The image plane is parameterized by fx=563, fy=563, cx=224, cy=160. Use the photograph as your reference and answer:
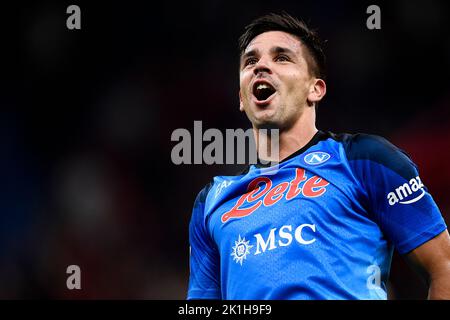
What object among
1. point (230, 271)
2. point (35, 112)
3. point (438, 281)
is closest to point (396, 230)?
point (438, 281)

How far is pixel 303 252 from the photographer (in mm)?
2295

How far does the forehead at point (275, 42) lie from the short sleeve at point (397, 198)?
79cm

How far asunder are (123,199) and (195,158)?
79 cm

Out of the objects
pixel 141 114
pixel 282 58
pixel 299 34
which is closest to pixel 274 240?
pixel 282 58

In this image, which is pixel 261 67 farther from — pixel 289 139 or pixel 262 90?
pixel 289 139

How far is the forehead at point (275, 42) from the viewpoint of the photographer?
2.94 m

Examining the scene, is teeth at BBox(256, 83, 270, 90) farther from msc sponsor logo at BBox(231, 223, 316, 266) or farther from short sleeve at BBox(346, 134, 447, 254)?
msc sponsor logo at BBox(231, 223, 316, 266)

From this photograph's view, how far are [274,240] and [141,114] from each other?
334 cm

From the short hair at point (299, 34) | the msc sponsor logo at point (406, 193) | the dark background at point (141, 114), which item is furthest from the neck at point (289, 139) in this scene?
the dark background at point (141, 114)

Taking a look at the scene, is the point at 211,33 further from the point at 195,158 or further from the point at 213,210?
the point at 213,210

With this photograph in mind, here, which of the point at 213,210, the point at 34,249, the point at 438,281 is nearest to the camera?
the point at 438,281

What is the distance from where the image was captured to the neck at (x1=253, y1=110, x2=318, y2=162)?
2.83 metres

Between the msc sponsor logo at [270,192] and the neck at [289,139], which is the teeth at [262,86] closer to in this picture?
the neck at [289,139]

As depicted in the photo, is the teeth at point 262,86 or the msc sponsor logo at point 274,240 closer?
the msc sponsor logo at point 274,240
